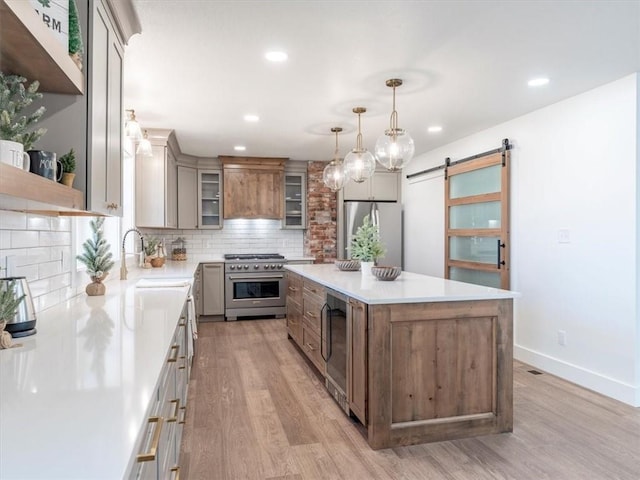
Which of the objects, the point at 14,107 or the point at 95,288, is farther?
the point at 95,288

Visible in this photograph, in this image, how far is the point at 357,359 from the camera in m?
2.69

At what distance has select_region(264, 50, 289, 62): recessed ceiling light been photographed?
2.80 meters

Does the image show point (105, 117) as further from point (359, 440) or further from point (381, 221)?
point (381, 221)

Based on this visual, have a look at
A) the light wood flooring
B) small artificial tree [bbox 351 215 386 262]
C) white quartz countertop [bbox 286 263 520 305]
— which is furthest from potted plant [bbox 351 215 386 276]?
the light wood flooring

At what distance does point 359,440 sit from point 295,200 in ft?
15.1

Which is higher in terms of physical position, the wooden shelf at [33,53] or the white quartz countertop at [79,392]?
the wooden shelf at [33,53]

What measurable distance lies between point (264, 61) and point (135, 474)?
2.64 metres

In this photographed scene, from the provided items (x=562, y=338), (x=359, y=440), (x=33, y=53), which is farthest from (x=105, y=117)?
(x=562, y=338)

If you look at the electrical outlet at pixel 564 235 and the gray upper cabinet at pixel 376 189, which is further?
the gray upper cabinet at pixel 376 189

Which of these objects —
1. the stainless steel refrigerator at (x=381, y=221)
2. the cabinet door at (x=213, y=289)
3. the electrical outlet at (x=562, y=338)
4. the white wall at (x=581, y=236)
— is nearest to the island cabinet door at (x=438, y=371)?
the white wall at (x=581, y=236)

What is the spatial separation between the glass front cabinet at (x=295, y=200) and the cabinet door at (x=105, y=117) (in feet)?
14.4

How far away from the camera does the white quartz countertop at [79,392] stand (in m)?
0.72

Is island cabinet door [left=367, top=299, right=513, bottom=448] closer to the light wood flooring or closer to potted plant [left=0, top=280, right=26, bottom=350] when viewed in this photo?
the light wood flooring

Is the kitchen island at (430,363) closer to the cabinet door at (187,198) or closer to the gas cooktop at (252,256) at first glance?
the gas cooktop at (252,256)
